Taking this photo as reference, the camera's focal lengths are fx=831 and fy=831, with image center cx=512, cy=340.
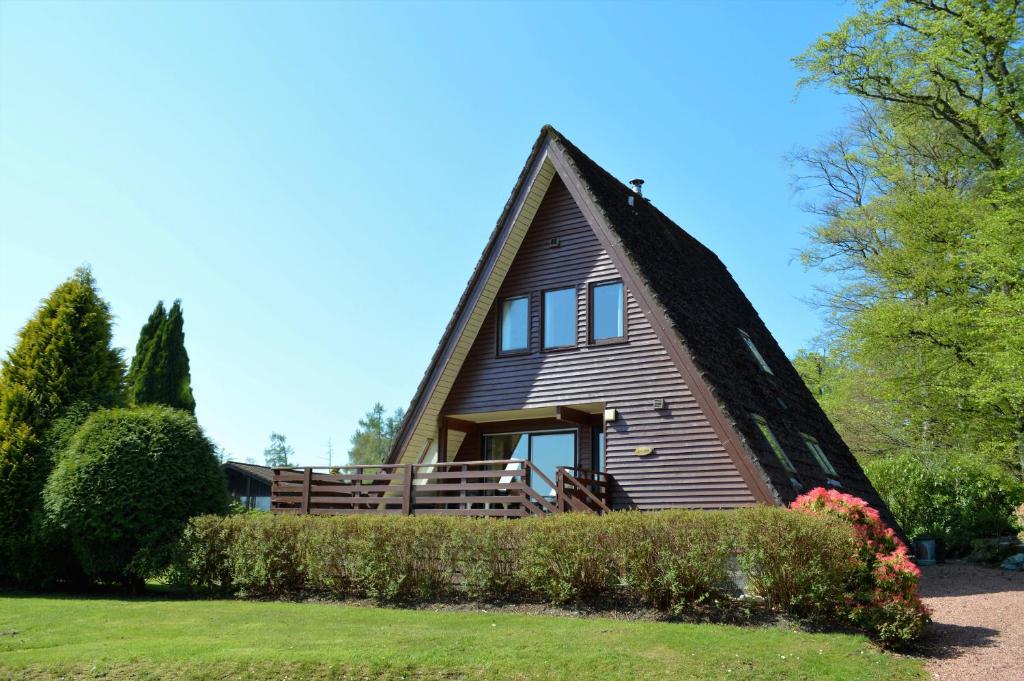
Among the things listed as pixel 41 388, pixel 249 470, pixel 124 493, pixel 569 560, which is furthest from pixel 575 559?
pixel 249 470

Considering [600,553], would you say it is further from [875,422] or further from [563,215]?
[875,422]

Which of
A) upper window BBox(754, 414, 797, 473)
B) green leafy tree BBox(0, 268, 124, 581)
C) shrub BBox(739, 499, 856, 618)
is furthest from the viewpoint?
green leafy tree BBox(0, 268, 124, 581)

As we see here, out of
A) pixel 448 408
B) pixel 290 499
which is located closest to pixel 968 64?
pixel 448 408

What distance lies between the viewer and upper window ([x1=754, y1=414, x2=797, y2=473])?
15.2 metres

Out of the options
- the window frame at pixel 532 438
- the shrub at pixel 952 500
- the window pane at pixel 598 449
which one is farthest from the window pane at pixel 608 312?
the shrub at pixel 952 500

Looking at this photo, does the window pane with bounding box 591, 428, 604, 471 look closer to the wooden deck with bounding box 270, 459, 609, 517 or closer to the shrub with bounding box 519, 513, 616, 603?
the wooden deck with bounding box 270, 459, 609, 517

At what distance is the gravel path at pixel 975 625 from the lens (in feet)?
29.1

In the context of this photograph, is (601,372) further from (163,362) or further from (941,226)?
(163,362)

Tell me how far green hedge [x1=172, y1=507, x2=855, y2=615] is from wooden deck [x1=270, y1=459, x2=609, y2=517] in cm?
223

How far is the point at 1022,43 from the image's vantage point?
21.8 meters

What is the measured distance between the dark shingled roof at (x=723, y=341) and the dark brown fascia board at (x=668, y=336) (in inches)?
4.0

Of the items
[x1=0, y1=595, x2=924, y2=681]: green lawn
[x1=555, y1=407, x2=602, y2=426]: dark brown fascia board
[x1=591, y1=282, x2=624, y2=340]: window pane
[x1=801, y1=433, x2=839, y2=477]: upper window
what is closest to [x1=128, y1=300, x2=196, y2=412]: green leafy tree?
[x1=555, y1=407, x2=602, y2=426]: dark brown fascia board

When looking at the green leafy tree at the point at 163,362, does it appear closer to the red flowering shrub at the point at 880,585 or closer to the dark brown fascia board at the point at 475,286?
the dark brown fascia board at the point at 475,286

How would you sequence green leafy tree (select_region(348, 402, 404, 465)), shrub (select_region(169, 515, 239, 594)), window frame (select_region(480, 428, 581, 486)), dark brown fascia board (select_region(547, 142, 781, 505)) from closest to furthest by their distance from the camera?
dark brown fascia board (select_region(547, 142, 781, 505)), shrub (select_region(169, 515, 239, 594)), window frame (select_region(480, 428, 581, 486)), green leafy tree (select_region(348, 402, 404, 465))
